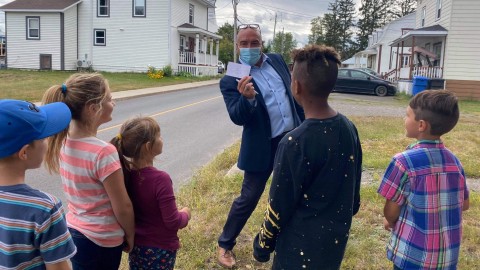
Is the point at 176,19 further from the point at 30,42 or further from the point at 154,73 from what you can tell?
the point at 30,42

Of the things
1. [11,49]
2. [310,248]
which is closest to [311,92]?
[310,248]

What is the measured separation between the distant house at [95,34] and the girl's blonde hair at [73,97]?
32891 mm

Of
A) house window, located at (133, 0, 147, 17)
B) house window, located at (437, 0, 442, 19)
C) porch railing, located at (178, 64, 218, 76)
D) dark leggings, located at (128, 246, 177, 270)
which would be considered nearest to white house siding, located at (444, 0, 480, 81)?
house window, located at (437, 0, 442, 19)

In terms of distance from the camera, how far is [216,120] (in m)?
13.6

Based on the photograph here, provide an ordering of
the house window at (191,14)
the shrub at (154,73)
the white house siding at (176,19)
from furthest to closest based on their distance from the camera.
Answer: the house window at (191,14), the white house siding at (176,19), the shrub at (154,73)

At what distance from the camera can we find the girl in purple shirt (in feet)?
7.86

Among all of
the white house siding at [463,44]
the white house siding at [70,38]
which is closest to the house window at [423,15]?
the white house siding at [463,44]

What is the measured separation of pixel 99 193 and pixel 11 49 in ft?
124

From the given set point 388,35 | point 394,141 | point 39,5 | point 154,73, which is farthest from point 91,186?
point 388,35

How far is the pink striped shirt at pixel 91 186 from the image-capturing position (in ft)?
7.47

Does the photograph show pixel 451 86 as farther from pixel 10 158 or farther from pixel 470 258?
pixel 10 158

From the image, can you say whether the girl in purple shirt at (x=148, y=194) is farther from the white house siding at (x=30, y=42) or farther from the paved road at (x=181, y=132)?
the white house siding at (x=30, y=42)

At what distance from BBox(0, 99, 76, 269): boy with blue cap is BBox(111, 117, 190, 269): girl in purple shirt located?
67cm

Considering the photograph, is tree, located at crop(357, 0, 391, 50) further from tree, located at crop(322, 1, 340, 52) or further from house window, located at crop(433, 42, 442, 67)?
house window, located at crop(433, 42, 442, 67)
